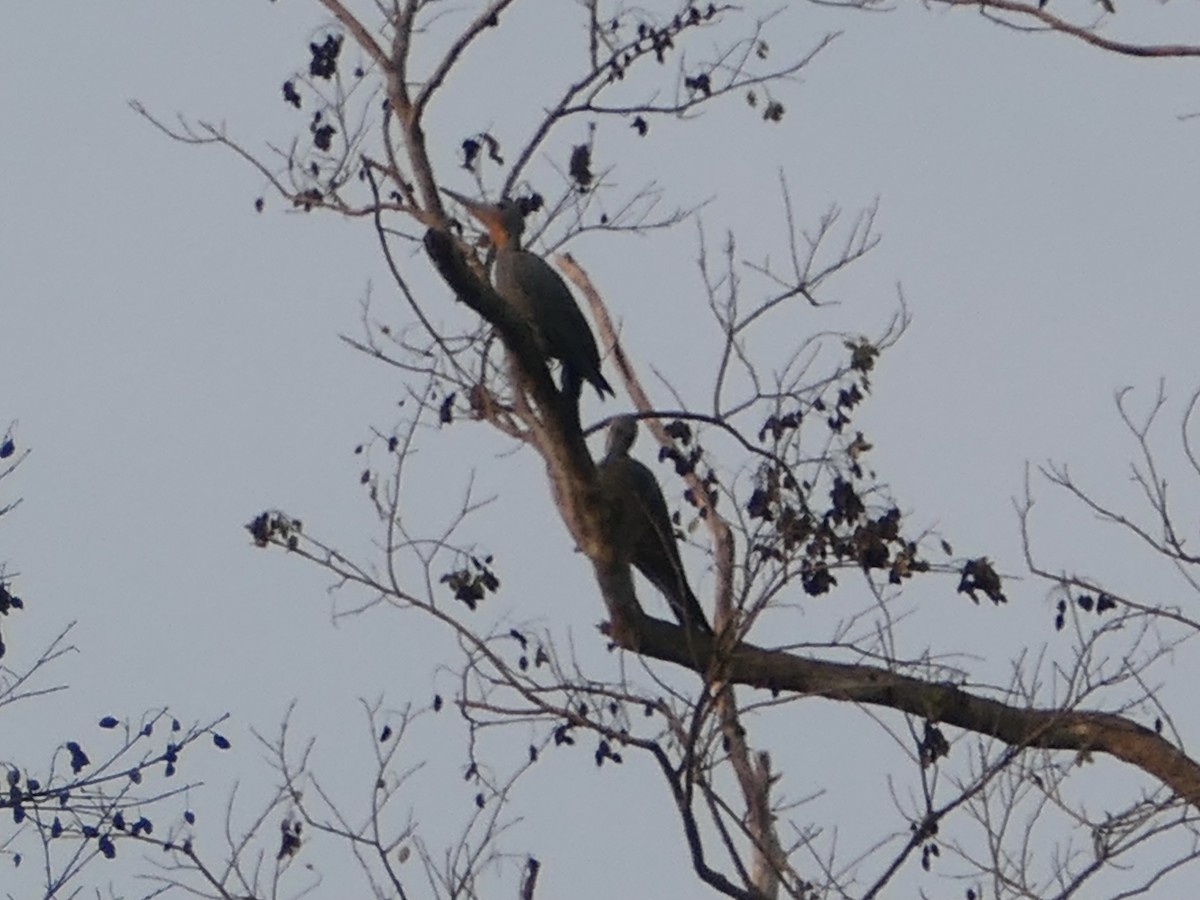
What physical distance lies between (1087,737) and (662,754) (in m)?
1.93

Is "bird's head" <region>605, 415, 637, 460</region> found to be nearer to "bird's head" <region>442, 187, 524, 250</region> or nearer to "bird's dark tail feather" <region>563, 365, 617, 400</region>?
"bird's dark tail feather" <region>563, 365, 617, 400</region>

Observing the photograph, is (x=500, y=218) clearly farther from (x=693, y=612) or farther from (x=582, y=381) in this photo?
(x=693, y=612)

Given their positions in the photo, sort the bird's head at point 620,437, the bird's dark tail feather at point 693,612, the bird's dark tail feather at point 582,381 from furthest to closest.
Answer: the bird's dark tail feather at point 582,381 → the bird's head at point 620,437 → the bird's dark tail feather at point 693,612

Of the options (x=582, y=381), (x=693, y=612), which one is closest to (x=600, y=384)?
(x=582, y=381)

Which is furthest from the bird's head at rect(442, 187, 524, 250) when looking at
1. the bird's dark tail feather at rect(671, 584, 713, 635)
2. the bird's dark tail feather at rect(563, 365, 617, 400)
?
the bird's dark tail feather at rect(671, 584, 713, 635)

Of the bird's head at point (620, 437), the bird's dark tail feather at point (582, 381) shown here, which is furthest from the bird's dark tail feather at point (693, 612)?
the bird's dark tail feather at point (582, 381)

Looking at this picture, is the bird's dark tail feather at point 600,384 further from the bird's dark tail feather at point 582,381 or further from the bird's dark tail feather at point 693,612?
the bird's dark tail feather at point 693,612

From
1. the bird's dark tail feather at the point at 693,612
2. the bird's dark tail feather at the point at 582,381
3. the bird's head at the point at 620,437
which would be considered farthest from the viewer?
the bird's dark tail feather at the point at 582,381

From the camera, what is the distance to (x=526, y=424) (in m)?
7.80

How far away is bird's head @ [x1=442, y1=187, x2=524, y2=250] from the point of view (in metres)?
8.74

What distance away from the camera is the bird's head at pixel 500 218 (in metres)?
8.74

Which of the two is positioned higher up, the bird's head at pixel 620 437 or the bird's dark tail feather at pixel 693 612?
the bird's head at pixel 620 437

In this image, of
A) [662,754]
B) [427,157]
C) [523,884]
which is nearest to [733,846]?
[662,754]

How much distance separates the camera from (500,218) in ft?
29.3
